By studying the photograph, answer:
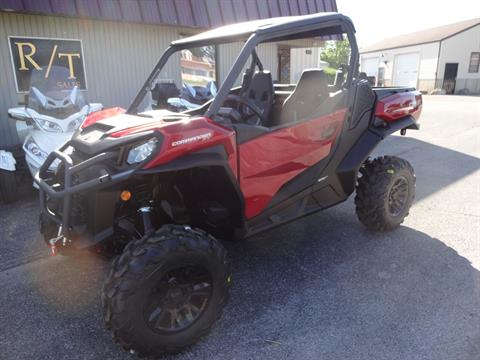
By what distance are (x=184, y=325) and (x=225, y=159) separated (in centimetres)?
104

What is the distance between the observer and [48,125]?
4.96 m

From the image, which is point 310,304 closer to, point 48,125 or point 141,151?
point 141,151

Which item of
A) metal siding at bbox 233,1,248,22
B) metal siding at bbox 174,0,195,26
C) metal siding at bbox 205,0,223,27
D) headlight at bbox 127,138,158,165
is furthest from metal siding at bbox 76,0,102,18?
headlight at bbox 127,138,158,165

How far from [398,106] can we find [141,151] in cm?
268

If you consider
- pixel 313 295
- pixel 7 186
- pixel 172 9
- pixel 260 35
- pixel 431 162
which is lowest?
pixel 431 162

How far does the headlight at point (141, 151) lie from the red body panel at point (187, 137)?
7 cm

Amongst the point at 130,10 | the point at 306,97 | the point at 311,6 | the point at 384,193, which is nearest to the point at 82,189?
the point at 306,97

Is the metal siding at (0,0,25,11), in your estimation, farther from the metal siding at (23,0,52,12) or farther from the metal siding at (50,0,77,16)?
the metal siding at (50,0,77,16)

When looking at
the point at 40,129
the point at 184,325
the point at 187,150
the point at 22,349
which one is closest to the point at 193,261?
the point at 184,325

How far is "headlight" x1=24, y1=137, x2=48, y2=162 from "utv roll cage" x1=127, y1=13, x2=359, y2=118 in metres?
2.05

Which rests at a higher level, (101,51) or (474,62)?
(101,51)

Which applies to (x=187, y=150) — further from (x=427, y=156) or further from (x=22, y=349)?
(x=427, y=156)

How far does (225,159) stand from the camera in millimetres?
2467

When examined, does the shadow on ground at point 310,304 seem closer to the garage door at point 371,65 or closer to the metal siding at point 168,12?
the metal siding at point 168,12
